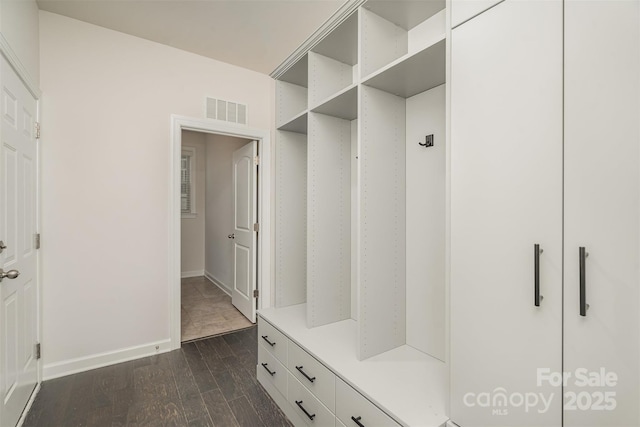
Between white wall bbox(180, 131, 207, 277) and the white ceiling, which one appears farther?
white wall bbox(180, 131, 207, 277)

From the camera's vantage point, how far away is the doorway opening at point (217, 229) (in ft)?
9.28

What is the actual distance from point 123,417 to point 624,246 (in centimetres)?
261

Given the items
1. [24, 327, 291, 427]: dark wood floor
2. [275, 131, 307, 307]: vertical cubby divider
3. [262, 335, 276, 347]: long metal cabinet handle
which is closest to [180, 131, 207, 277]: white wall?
[24, 327, 291, 427]: dark wood floor

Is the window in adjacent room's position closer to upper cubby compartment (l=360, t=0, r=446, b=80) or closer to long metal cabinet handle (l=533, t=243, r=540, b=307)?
upper cubby compartment (l=360, t=0, r=446, b=80)

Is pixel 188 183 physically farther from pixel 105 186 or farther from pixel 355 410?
pixel 355 410

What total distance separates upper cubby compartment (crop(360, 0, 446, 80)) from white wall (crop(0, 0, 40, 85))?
191cm

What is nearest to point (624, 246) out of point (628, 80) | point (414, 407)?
point (628, 80)

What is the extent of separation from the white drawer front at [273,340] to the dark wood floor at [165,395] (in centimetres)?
32

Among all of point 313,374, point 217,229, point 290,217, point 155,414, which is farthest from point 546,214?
point 217,229

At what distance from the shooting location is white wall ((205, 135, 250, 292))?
4516mm

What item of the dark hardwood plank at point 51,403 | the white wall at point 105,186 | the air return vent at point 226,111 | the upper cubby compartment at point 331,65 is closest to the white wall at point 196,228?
the air return vent at point 226,111

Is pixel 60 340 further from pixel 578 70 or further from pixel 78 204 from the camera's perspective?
pixel 578 70

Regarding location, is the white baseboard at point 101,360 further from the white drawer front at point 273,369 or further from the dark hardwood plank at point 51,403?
the white drawer front at point 273,369

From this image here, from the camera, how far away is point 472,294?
1152 millimetres
